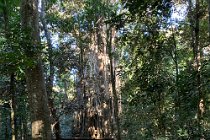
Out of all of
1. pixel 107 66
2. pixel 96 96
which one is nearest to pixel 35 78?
pixel 96 96

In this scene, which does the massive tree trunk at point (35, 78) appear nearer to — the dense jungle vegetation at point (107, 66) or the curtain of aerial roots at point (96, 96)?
the dense jungle vegetation at point (107, 66)

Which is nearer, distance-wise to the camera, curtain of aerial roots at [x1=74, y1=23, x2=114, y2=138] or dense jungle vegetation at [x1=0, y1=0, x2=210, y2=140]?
dense jungle vegetation at [x1=0, y1=0, x2=210, y2=140]

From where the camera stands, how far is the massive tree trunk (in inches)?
288

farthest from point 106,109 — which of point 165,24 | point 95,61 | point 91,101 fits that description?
point 165,24

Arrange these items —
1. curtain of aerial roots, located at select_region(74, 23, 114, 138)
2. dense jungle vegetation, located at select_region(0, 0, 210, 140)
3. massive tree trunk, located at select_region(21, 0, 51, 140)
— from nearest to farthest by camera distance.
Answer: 1. massive tree trunk, located at select_region(21, 0, 51, 140)
2. dense jungle vegetation, located at select_region(0, 0, 210, 140)
3. curtain of aerial roots, located at select_region(74, 23, 114, 138)

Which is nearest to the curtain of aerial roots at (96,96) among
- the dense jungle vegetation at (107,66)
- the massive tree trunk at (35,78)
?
the dense jungle vegetation at (107,66)

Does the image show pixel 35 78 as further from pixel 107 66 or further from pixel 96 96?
pixel 107 66

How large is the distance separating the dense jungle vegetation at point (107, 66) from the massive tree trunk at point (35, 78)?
2cm

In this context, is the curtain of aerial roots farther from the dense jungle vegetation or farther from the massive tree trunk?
the massive tree trunk

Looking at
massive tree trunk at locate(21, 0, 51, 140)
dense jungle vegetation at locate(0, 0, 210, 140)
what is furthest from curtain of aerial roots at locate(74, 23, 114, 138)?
massive tree trunk at locate(21, 0, 51, 140)

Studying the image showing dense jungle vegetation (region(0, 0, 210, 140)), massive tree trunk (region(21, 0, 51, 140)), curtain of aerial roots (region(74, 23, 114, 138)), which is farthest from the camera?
curtain of aerial roots (region(74, 23, 114, 138))

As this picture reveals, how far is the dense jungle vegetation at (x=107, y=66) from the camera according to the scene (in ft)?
24.8

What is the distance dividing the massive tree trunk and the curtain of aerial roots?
873 cm

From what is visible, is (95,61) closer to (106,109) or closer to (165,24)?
(106,109)
